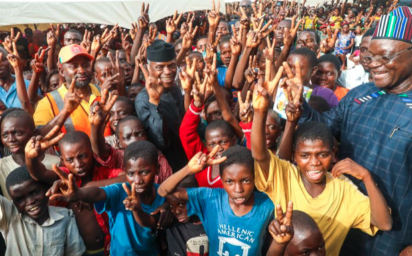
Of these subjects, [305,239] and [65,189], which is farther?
[65,189]

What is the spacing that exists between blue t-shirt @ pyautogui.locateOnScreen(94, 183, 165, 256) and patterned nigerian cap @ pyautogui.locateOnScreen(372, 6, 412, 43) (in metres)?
1.85

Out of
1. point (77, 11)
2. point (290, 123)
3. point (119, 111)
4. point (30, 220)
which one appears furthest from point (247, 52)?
point (77, 11)

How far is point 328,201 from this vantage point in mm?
2102

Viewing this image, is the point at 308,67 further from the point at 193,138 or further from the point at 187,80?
the point at 193,138

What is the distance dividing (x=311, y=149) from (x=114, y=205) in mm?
1310

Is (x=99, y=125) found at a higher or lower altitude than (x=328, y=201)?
higher

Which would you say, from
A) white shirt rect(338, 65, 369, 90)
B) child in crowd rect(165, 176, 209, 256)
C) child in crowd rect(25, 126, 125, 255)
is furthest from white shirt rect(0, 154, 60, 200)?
white shirt rect(338, 65, 369, 90)

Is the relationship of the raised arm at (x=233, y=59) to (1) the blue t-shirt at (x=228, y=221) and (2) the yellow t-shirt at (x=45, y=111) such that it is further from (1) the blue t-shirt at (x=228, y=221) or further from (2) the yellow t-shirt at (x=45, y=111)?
(1) the blue t-shirt at (x=228, y=221)

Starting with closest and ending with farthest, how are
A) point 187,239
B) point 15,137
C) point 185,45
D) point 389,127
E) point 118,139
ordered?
point 389,127 < point 187,239 < point 15,137 < point 118,139 < point 185,45

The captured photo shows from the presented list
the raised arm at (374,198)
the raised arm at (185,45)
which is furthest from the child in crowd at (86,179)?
the raised arm at (185,45)

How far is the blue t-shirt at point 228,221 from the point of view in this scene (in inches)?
84.7

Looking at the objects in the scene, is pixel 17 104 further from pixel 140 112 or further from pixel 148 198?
pixel 148 198

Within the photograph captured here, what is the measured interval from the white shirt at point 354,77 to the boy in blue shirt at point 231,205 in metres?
2.98

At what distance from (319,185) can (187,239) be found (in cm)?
97
